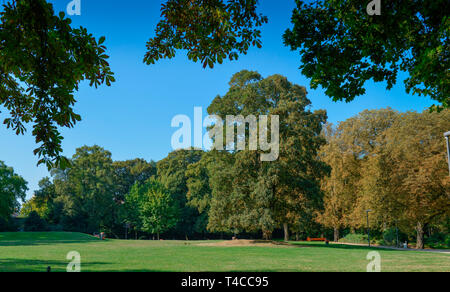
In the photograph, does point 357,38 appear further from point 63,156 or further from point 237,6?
point 63,156

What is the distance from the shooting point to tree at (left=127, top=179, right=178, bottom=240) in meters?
52.3

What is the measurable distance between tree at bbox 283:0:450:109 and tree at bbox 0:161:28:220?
167ft

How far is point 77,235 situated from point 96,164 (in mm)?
15595

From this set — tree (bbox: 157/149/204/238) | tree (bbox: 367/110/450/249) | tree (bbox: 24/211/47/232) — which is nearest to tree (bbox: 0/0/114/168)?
tree (bbox: 367/110/450/249)

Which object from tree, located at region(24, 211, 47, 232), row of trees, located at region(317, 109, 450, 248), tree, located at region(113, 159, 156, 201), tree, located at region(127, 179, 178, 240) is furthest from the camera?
tree, located at region(113, 159, 156, 201)

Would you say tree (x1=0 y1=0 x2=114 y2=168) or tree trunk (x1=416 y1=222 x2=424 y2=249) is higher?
tree (x1=0 y1=0 x2=114 y2=168)

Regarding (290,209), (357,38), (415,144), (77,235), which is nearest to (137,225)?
(77,235)

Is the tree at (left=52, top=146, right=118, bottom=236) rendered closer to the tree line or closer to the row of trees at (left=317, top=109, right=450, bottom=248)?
the tree line

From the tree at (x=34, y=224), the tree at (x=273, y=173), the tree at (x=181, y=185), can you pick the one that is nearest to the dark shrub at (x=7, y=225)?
the tree at (x=34, y=224)

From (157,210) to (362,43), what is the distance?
47.5m

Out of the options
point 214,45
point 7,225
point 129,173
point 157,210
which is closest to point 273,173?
point 214,45

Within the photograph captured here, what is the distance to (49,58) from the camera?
4.46 m

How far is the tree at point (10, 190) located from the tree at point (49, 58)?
51063 mm

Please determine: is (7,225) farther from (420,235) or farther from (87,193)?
(420,235)
